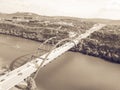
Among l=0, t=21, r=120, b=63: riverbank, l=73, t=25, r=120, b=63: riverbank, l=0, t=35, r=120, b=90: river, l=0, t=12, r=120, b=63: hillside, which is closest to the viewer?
l=0, t=35, r=120, b=90: river

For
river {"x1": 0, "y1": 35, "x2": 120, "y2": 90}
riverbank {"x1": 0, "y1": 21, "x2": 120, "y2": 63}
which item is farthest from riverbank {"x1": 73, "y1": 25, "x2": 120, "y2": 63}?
river {"x1": 0, "y1": 35, "x2": 120, "y2": 90}

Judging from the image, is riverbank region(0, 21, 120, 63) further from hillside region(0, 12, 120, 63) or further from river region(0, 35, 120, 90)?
river region(0, 35, 120, 90)

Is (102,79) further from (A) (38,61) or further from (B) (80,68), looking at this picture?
(A) (38,61)

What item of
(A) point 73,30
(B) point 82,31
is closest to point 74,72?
(B) point 82,31

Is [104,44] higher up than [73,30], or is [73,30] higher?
[73,30]

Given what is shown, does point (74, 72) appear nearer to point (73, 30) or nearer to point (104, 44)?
point (104, 44)

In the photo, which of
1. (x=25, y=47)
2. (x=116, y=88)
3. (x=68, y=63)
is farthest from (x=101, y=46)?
(x=25, y=47)

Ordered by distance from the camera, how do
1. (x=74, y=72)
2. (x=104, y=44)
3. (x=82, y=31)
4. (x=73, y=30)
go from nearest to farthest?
1. (x=74, y=72)
2. (x=104, y=44)
3. (x=82, y=31)
4. (x=73, y=30)

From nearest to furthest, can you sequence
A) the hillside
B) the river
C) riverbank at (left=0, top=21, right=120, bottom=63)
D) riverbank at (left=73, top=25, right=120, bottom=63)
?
the river → riverbank at (left=73, top=25, right=120, bottom=63) → riverbank at (left=0, top=21, right=120, bottom=63) → the hillside
